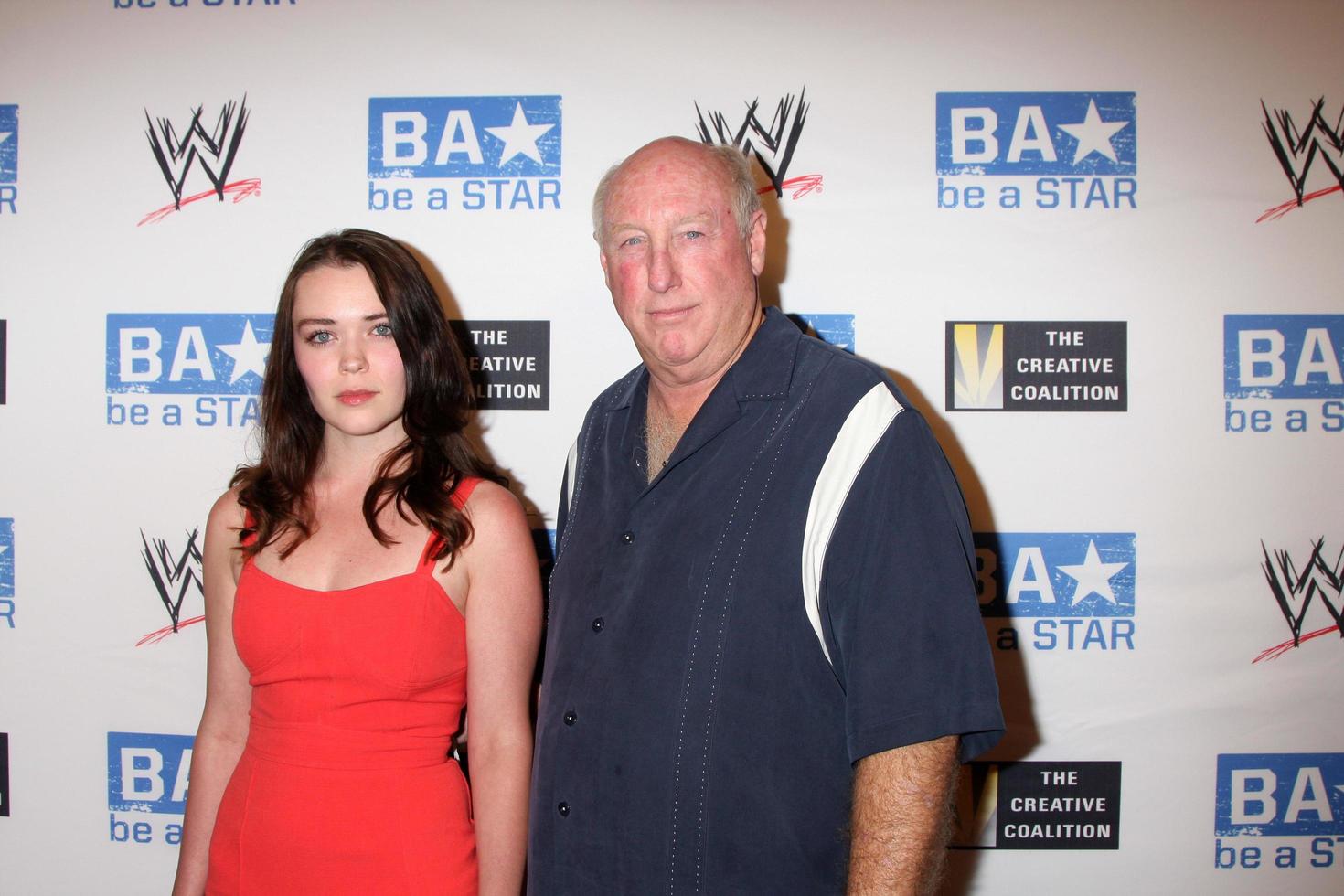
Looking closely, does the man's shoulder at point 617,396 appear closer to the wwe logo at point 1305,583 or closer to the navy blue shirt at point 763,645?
the navy blue shirt at point 763,645

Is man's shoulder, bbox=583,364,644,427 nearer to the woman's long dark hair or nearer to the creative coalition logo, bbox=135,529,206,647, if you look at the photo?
the woman's long dark hair

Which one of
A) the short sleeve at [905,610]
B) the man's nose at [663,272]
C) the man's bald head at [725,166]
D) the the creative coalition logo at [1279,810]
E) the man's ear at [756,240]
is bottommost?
the the creative coalition logo at [1279,810]

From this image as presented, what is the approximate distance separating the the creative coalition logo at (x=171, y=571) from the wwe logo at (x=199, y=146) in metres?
0.81

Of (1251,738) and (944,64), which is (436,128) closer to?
(944,64)

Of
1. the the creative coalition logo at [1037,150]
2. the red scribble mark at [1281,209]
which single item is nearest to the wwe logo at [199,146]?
the the creative coalition logo at [1037,150]

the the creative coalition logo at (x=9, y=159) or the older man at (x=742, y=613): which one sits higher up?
the the creative coalition logo at (x=9, y=159)

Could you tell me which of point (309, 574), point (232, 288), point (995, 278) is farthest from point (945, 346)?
point (232, 288)

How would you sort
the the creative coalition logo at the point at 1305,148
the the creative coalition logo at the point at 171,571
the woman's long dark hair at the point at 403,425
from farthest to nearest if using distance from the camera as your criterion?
the the creative coalition logo at the point at 171,571
the the creative coalition logo at the point at 1305,148
the woman's long dark hair at the point at 403,425

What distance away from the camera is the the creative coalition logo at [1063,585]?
2.00 metres

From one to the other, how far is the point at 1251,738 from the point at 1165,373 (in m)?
0.87

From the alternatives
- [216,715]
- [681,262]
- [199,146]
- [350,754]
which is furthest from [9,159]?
[681,262]

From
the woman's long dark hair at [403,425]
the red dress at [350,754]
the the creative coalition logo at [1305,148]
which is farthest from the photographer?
the the creative coalition logo at [1305,148]

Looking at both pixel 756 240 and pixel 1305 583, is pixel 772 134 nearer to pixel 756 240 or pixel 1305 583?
pixel 756 240

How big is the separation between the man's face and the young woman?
0.42 m
